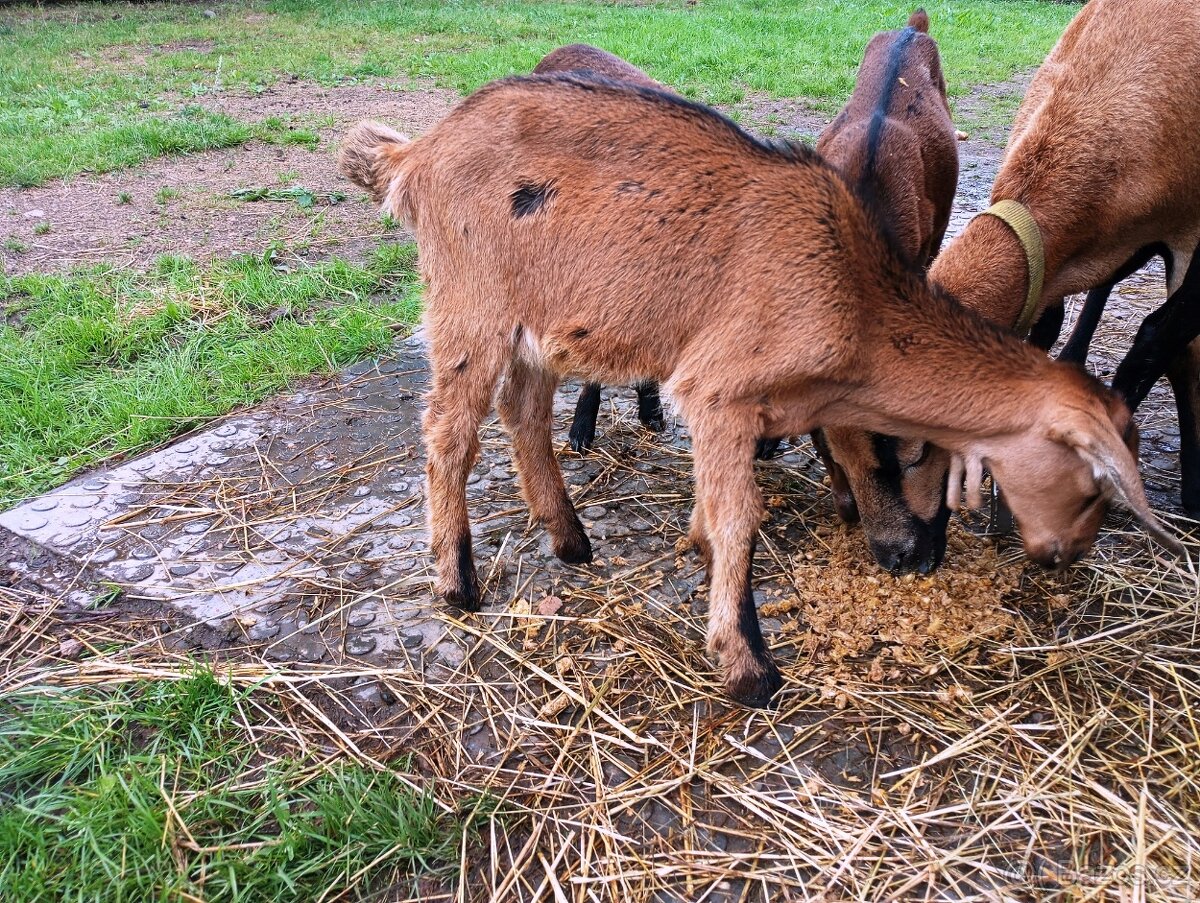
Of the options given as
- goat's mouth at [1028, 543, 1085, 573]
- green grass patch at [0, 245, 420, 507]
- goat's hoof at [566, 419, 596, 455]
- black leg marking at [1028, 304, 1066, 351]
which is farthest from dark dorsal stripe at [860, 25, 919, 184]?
green grass patch at [0, 245, 420, 507]

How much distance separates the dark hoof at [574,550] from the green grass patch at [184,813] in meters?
1.23

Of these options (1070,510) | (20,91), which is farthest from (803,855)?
(20,91)

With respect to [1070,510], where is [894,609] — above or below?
below

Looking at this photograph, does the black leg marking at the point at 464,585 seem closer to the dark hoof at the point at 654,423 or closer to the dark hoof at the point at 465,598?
the dark hoof at the point at 465,598

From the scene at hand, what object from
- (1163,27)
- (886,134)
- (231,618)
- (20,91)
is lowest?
(231,618)

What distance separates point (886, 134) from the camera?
442 cm

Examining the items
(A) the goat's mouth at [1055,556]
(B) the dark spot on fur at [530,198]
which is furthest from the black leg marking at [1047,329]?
(B) the dark spot on fur at [530,198]

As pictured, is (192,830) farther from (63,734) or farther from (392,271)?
(392,271)

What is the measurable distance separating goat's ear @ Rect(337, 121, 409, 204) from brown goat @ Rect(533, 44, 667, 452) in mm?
851

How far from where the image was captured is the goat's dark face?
3287 millimetres

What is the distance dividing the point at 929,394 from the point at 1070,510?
60 centimetres

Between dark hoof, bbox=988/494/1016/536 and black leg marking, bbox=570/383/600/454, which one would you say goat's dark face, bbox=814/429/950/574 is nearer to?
dark hoof, bbox=988/494/1016/536

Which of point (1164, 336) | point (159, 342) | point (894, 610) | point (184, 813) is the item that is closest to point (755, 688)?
point (894, 610)

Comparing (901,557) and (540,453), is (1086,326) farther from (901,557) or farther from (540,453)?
(540,453)
